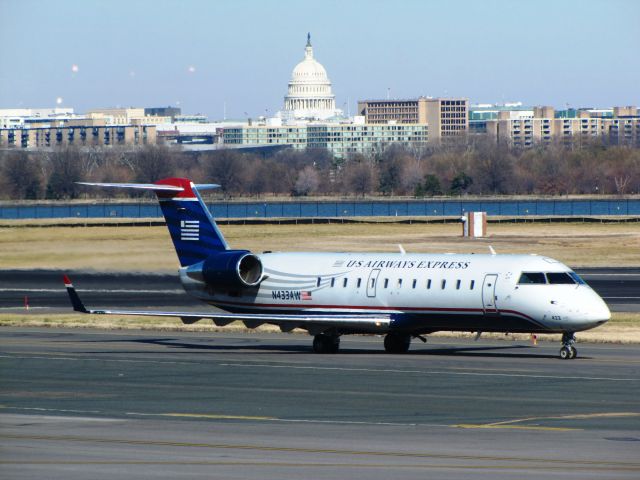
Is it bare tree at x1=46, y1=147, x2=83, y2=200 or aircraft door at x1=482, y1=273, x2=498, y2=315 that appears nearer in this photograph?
aircraft door at x1=482, y1=273, x2=498, y2=315

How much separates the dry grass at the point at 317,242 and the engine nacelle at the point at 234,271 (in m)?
27.6

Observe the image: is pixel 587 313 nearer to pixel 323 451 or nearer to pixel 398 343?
pixel 398 343

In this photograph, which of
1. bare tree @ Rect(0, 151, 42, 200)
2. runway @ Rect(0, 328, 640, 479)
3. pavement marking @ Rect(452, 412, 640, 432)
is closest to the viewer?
runway @ Rect(0, 328, 640, 479)

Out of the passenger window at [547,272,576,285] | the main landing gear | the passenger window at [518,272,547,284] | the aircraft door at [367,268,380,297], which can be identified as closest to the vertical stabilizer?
the aircraft door at [367,268,380,297]

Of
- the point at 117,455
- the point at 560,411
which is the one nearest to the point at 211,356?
the point at 560,411

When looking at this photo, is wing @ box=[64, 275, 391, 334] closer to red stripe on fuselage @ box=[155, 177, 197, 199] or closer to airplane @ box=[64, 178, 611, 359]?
airplane @ box=[64, 178, 611, 359]

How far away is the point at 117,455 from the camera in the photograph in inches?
906

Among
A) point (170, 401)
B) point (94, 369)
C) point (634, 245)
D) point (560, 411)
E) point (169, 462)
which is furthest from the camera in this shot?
point (634, 245)

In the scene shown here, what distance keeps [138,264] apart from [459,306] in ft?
112

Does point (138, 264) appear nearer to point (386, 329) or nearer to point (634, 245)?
point (386, 329)

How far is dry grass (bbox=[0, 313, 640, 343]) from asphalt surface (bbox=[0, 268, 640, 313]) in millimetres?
2967

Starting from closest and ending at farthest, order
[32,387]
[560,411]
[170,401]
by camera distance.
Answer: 1. [560,411]
2. [170,401]
3. [32,387]

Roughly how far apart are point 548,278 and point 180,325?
19064mm

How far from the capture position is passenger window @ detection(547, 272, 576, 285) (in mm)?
39469
